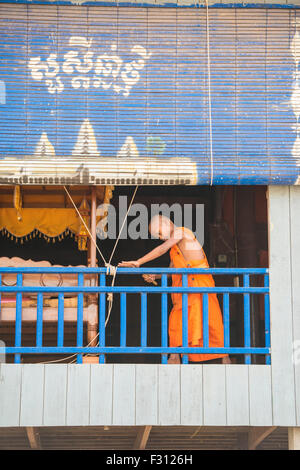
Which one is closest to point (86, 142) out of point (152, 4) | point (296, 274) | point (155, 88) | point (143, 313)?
point (155, 88)

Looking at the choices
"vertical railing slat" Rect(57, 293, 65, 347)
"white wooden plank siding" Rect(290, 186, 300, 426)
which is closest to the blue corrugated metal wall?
"white wooden plank siding" Rect(290, 186, 300, 426)

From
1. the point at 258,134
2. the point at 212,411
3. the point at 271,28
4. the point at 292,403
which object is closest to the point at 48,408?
the point at 212,411

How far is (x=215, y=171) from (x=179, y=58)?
1.08 metres

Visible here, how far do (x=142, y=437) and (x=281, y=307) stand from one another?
73.7 inches

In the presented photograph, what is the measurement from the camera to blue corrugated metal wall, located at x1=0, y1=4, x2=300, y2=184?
641 centimetres

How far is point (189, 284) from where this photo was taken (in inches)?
266

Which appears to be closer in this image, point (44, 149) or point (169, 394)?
point (169, 394)

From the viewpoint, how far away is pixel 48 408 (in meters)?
5.96

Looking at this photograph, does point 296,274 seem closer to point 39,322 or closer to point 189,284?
point 189,284

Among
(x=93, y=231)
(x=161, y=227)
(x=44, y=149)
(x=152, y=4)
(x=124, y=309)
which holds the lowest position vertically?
(x=124, y=309)
